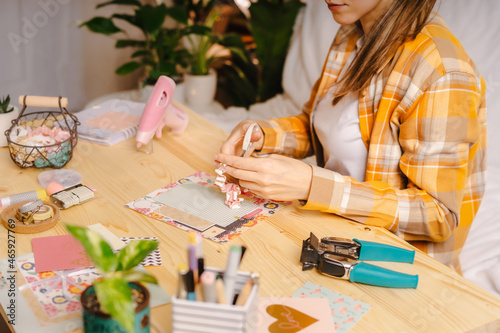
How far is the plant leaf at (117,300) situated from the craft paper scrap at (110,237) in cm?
30

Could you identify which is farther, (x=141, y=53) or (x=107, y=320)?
(x=141, y=53)

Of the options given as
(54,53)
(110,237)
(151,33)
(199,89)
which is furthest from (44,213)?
(54,53)

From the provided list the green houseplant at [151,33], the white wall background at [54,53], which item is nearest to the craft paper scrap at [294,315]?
the green houseplant at [151,33]

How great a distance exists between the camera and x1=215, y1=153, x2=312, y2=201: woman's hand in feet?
3.08

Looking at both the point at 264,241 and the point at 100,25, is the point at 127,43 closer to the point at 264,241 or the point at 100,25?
the point at 100,25

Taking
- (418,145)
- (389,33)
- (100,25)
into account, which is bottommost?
(418,145)

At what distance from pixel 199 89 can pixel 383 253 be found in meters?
1.84

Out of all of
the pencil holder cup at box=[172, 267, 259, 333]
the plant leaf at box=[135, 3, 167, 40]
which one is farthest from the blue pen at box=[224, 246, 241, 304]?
the plant leaf at box=[135, 3, 167, 40]

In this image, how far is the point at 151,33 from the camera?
2238 millimetres

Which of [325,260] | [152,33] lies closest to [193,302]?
[325,260]

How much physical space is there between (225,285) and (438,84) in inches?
25.2

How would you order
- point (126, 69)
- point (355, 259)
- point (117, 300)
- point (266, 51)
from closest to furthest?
point (117, 300)
point (355, 259)
point (126, 69)
point (266, 51)

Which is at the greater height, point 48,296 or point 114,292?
point 114,292

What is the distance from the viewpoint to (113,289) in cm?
55
